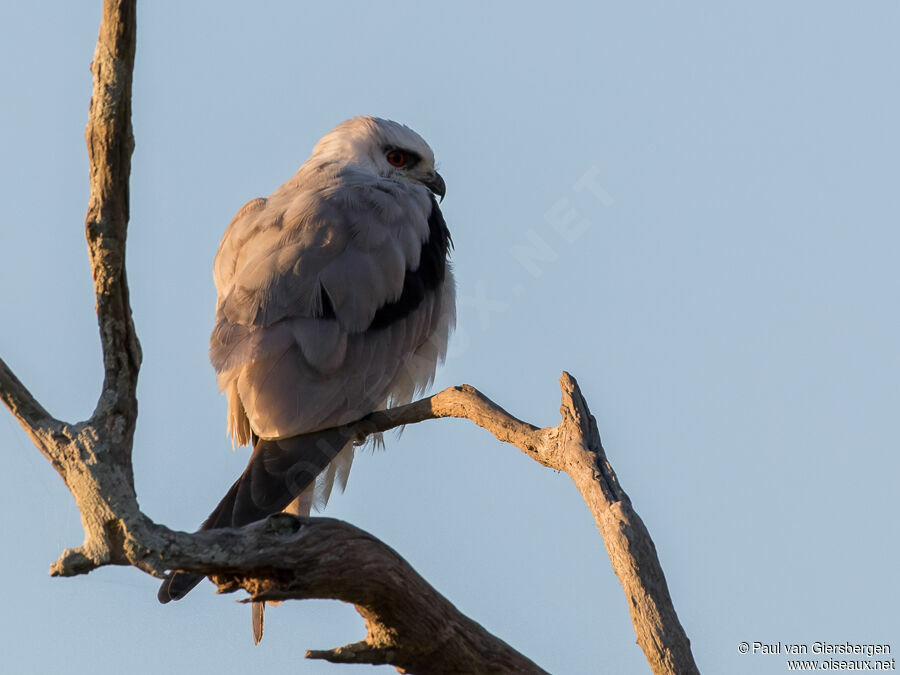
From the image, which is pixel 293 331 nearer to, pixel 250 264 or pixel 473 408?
pixel 250 264

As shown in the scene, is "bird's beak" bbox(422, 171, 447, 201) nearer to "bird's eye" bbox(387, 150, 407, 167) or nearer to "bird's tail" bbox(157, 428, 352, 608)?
"bird's eye" bbox(387, 150, 407, 167)

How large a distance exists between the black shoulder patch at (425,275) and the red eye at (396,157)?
0.67 metres

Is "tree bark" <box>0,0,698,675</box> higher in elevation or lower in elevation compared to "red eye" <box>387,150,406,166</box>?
lower

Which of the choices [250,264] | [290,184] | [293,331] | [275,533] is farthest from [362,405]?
[275,533]

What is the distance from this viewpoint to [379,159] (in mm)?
6652

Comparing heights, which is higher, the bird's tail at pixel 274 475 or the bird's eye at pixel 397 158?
the bird's eye at pixel 397 158

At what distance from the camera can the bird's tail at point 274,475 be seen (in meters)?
4.42

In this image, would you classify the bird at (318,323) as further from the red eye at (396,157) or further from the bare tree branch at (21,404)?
the bare tree branch at (21,404)

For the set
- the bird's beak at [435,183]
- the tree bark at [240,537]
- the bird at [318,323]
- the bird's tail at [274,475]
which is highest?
the bird's beak at [435,183]

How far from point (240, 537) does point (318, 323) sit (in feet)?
6.58

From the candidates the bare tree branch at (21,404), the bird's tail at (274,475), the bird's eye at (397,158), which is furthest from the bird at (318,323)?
the bare tree branch at (21,404)

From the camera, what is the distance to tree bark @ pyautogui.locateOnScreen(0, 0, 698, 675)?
3.01m

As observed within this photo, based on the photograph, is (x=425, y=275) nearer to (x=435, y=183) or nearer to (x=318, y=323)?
(x=318, y=323)

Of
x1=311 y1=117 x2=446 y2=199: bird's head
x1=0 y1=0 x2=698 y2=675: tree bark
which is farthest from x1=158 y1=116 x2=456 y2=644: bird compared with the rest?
x1=0 y1=0 x2=698 y2=675: tree bark
